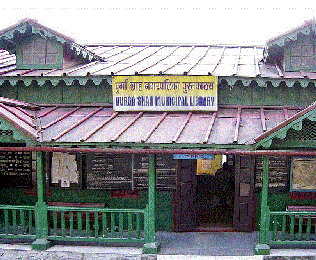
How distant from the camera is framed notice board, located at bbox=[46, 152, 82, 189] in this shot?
38.2 feet

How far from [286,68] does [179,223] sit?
214 inches

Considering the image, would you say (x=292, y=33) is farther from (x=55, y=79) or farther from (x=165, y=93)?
(x=55, y=79)

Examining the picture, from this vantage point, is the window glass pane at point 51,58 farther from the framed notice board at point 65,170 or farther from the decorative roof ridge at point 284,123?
the decorative roof ridge at point 284,123

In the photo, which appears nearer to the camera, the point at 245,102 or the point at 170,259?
→ the point at 170,259

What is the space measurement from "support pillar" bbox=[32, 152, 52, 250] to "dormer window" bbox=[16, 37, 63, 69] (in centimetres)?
334

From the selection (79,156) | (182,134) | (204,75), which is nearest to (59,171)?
(79,156)

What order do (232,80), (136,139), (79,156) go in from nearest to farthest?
1. (136,139)
2. (232,80)
3. (79,156)

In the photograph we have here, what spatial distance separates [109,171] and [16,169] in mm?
2855

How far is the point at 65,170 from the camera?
1173 centimetres

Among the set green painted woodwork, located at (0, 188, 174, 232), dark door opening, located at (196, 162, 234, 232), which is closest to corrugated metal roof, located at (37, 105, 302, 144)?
green painted woodwork, located at (0, 188, 174, 232)

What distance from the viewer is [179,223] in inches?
462

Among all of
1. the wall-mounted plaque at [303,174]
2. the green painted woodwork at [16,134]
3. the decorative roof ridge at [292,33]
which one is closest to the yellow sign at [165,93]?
the decorative roof ridge at [292,33]

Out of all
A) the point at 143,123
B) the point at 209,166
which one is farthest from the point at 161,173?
the point at 209,166

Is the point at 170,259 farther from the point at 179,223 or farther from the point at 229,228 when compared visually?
the point at 229,228
